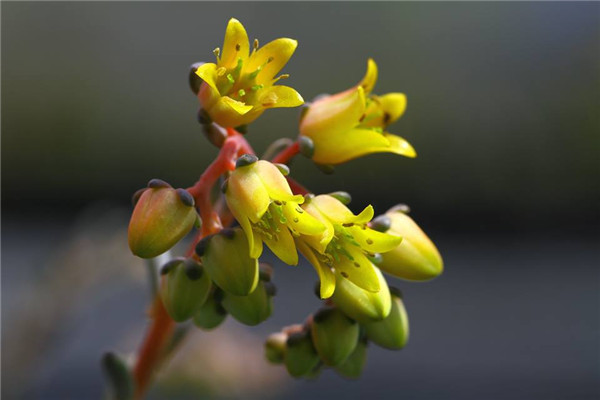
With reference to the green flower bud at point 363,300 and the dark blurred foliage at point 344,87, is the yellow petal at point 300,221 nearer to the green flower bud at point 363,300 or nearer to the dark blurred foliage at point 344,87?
the green flower bud at point 363,300

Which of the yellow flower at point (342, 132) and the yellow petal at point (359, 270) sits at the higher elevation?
the yellow flower at point (342, 132)

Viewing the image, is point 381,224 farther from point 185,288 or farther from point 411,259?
point 185,288

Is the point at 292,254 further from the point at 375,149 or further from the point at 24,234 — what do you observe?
the point at 24,234

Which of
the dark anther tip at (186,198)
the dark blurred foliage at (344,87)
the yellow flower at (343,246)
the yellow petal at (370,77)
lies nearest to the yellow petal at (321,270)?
the yellow flower at (343,246)

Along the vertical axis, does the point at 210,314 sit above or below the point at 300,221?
below

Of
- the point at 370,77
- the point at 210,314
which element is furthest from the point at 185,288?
the point at 370,77
